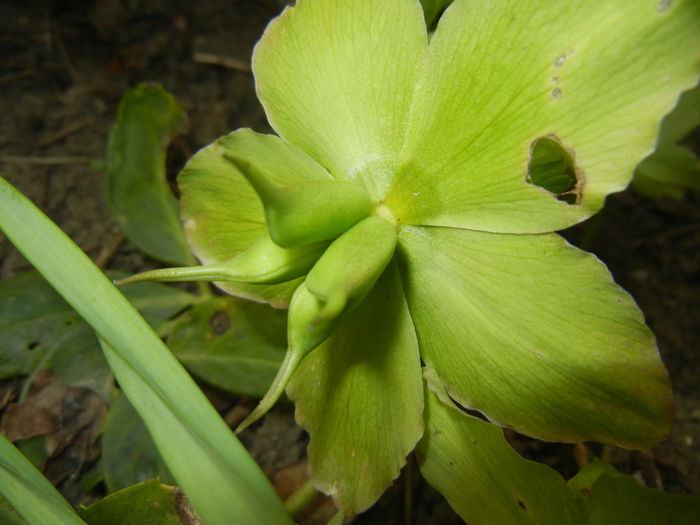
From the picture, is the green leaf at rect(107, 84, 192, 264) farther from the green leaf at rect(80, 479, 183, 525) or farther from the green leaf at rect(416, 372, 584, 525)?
the green leaf at rect(416, 372, 584, 525)

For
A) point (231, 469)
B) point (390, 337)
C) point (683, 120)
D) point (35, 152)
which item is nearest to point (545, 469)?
point (390, 337)

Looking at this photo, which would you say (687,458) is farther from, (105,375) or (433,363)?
(105,375)

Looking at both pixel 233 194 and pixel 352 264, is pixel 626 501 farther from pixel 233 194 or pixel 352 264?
pixel 233 194

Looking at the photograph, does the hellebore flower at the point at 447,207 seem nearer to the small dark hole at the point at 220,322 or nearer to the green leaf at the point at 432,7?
the green leaf at the point at 432,7

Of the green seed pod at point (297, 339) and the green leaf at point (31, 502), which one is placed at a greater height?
the green seed pod at point (297, 339)

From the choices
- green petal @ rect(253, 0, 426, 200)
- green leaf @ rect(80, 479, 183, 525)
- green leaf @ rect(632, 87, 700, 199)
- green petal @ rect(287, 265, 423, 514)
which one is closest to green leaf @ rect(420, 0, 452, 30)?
green petal @ rect(253, 0, 426, 200)

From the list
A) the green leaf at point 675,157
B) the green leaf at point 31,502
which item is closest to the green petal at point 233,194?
the green leaf at point 31,502

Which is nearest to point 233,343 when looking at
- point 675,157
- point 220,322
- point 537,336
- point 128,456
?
point 220,322
